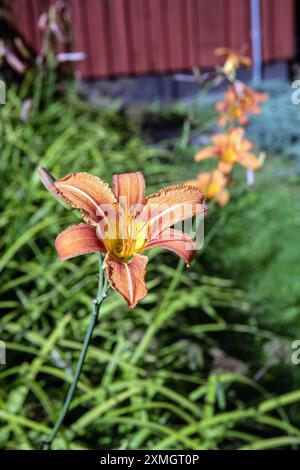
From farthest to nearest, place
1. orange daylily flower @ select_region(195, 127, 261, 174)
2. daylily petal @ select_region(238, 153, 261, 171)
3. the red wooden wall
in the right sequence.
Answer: the red wooden wall, orange daylily flower @ select_region(195, 127, 261, 174), daylily petal @ select_region(238, 153, 261, 171)

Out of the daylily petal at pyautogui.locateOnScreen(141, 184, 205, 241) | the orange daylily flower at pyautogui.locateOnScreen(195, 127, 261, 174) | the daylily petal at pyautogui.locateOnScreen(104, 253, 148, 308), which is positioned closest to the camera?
the daylily petal at pyautogui.locateOnScreen(104, 253, 148, 308)

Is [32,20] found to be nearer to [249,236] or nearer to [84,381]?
[249,236]

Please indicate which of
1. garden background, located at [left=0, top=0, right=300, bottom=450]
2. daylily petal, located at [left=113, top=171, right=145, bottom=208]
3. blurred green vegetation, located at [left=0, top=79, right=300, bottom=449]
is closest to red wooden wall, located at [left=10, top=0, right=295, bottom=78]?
garden background, located at [left=0, top=0, right=300, bottom=450]

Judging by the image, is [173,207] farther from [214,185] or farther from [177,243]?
[214,185]

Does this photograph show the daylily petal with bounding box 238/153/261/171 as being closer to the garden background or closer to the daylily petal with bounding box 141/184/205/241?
the garden background

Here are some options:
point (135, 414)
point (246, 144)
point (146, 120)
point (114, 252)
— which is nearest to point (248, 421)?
point (135, 414)

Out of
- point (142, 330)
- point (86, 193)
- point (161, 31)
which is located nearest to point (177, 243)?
point (86, 193)
